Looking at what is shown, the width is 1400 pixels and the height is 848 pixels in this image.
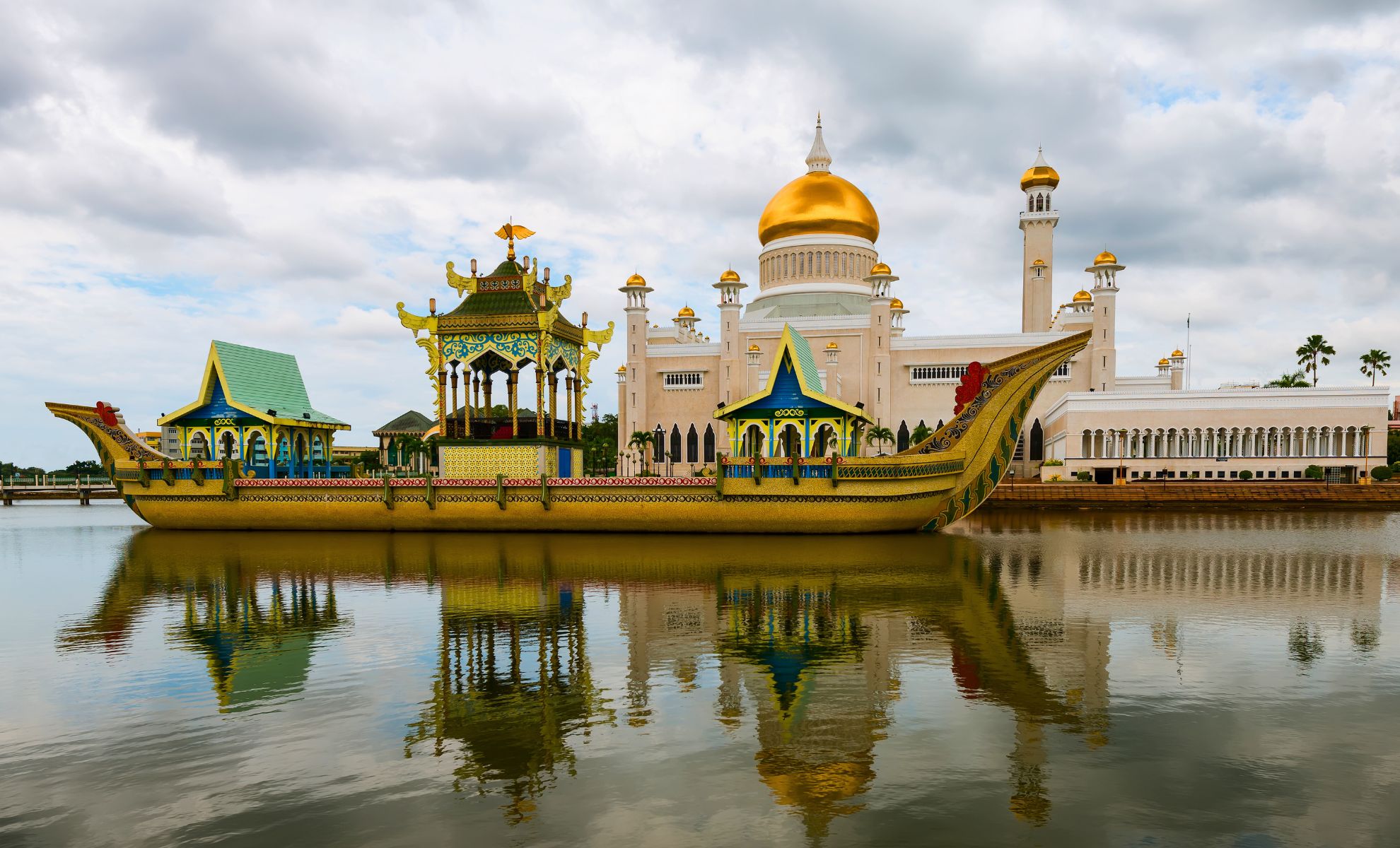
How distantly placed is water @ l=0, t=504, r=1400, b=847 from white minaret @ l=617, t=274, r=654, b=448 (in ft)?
109

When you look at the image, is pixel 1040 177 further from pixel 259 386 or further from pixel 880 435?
pixel 259 386

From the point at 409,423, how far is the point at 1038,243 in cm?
6005

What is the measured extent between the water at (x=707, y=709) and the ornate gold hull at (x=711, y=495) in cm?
618

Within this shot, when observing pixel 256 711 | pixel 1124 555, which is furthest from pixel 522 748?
pixel 1124 555

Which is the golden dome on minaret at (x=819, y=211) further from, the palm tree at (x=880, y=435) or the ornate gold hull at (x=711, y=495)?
the ornate gold hull at (x=711, y=495)

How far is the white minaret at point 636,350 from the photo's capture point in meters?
47.2

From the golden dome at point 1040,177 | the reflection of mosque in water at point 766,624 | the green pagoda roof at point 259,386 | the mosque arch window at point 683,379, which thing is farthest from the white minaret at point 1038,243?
the green pagoda roof at point 259,386

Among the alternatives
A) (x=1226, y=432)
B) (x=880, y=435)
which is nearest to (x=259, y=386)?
(x=880, y=435)

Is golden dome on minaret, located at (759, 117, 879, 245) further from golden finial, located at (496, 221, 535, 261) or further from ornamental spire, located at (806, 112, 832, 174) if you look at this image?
golden finial, located at (496, 221, 535, 261)

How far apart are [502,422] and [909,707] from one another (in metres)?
20.8

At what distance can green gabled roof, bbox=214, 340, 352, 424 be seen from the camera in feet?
84.5

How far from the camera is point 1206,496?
33531mm

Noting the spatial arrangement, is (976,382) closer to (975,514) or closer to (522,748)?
(975,514)

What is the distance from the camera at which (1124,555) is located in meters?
17.2
